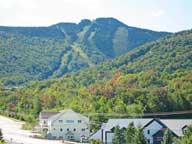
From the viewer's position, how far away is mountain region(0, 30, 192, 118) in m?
86.4

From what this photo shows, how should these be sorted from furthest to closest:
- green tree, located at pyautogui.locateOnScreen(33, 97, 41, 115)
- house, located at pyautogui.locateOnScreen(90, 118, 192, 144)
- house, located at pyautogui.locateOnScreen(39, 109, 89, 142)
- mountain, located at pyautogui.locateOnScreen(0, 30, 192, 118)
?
1. green tree, located at pyautogui.locateOnScreen(33, 97, 41, 115)
2. mountain, located at pyautogui.locateOnScreen(0, 30, 192, 118)
3. house, located at pyautogui.locateOnScreen(39, 109, 89, 142)
4. house, located at pyautogui.locateOnScreen(90, 118, 192, 144)

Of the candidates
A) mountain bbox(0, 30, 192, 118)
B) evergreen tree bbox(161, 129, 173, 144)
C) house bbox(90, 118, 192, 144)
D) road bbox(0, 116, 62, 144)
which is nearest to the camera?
evergreen tree bbox(161, 129, 173, 144)

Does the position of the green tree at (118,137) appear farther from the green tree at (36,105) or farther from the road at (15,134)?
the green tree at (36,105)

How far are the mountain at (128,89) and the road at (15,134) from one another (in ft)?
15.3

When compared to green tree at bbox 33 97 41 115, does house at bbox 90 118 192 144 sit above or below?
below

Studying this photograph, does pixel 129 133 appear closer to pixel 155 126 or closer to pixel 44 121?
pixel 155 126

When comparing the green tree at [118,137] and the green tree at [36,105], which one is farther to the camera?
the green tree at [36,105]

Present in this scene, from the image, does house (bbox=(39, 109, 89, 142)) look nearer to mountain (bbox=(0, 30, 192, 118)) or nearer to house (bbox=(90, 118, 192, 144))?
mountain (bbox=(0, 30, 192, 118))

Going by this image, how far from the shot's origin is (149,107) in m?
84.1

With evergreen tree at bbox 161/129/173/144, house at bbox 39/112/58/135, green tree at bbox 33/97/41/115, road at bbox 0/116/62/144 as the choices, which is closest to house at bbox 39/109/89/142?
house at bbox 39/112/58/135

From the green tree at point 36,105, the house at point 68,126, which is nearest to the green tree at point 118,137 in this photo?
the house at point 68,126

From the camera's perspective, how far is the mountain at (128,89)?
86438mm

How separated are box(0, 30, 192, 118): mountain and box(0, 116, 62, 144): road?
466 centimetres

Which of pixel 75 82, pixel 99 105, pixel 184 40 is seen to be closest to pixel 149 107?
pixel 99 105
